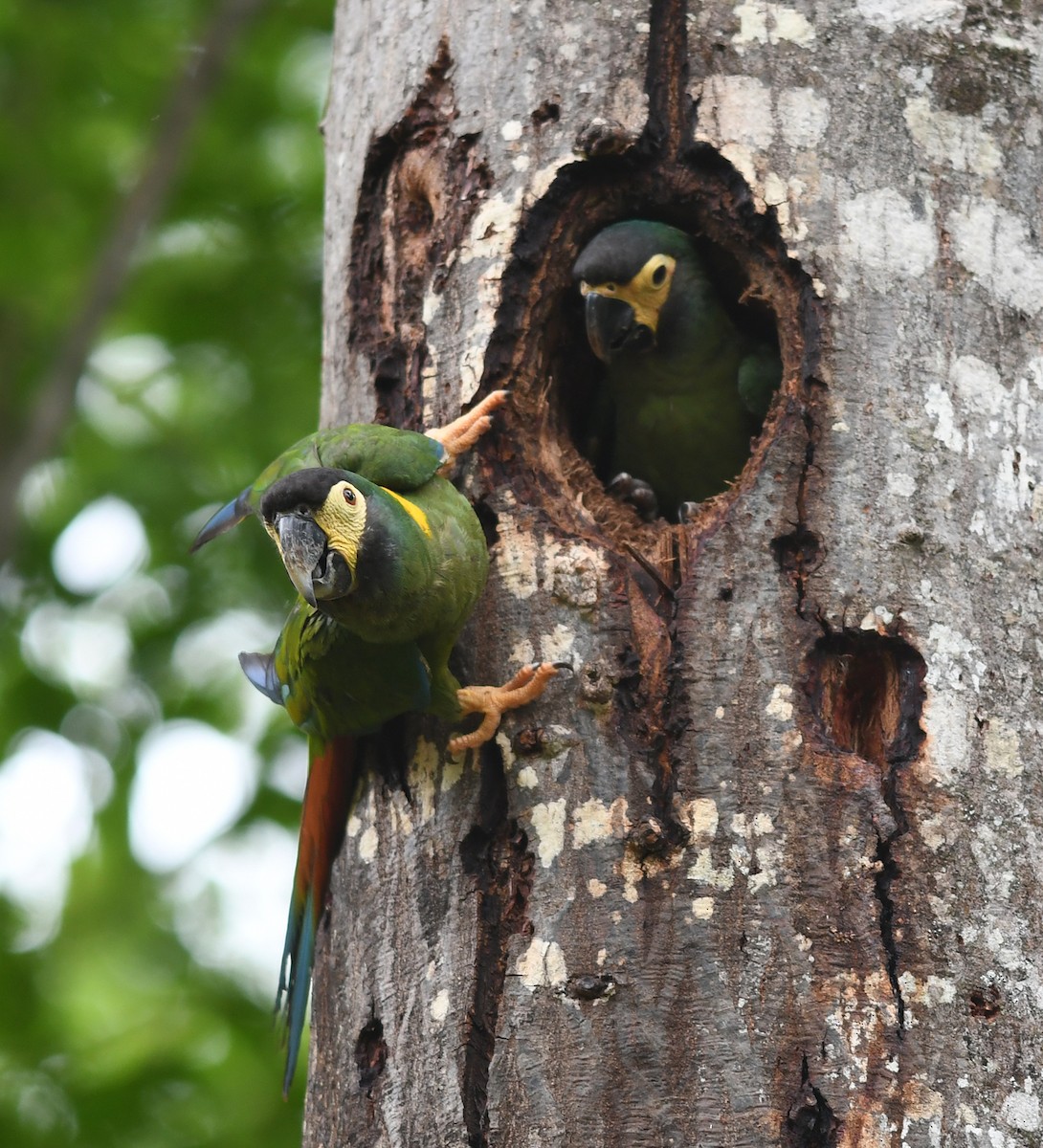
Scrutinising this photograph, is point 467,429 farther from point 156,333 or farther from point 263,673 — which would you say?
point 156,333

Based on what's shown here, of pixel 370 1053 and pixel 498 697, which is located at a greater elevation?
pixel 498 697

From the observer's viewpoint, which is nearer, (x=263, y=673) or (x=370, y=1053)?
(x=370, y=1053)

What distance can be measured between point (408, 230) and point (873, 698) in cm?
144

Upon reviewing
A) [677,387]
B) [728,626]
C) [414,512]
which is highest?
[677,387]

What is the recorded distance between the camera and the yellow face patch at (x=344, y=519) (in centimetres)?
256

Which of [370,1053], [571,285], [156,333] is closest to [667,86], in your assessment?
[571,285]

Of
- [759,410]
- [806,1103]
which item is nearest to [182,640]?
[759,410]

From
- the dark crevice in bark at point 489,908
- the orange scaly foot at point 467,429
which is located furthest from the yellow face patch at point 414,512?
the dark crevice in bark at point 489,908

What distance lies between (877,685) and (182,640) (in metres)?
3.61

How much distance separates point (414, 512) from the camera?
274 cm

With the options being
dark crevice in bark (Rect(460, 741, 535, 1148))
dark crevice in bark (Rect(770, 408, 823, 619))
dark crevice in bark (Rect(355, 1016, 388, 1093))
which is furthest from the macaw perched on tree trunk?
dark crevice in bark (Rect(770, 408, 823, 619))

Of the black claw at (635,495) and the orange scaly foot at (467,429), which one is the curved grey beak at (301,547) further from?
the black claw at (635,495)

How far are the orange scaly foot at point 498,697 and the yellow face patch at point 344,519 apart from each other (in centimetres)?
34

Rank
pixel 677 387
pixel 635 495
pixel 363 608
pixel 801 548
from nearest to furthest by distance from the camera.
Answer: pixel 801 548
pixel 363 608
pixel 635 495
pixel 677 387
